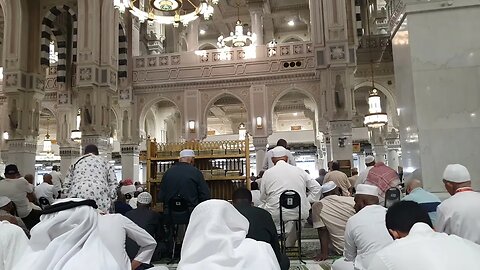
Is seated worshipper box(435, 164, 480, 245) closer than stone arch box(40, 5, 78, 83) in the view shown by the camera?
Yes

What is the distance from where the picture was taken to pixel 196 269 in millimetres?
1729

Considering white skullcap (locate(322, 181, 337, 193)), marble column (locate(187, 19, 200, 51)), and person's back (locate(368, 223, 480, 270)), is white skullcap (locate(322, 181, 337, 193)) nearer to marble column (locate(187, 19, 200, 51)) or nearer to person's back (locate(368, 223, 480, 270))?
person's back (locate(368, 223, 480, 270))

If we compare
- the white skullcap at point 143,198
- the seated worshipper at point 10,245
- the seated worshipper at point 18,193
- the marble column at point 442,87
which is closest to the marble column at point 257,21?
the seated worshipper at point 18,193

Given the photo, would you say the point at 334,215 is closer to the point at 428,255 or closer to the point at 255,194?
the point at 255,194

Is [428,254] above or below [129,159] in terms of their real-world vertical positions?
below

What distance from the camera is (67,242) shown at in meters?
1.86

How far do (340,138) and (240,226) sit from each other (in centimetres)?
1070

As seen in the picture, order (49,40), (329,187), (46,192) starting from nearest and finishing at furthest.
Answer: (329,187) → (46,192) → (49,40)

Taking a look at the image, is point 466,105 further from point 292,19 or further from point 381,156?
point 292,19

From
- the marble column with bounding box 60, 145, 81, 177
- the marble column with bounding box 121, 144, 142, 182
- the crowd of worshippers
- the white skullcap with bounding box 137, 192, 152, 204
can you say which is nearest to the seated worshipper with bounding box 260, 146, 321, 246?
the crowd of worshippers

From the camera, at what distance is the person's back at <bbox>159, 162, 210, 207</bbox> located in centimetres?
498

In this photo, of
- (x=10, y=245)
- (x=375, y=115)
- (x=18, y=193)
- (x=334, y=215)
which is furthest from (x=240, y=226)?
(x=375, y=115)

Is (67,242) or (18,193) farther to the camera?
(18,193)

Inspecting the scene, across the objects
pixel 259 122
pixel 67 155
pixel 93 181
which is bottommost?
pixel 93 181
